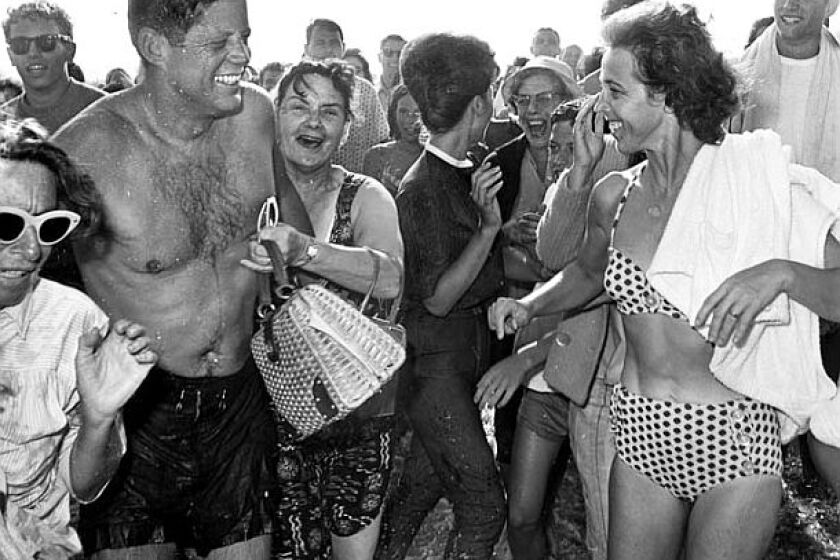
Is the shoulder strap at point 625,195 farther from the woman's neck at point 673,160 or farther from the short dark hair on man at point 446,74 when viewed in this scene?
the short dark hair on man at point 446,74

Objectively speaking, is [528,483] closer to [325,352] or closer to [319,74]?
[325,352]

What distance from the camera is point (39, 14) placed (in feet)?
18.3

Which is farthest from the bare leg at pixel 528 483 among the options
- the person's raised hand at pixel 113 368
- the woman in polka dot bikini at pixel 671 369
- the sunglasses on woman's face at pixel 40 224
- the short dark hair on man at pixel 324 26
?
the short dark hair on man at pixel 324 26

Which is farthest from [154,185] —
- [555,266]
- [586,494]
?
[586,494]

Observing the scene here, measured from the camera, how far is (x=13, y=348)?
9.00 feet

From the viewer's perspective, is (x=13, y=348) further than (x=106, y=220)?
No

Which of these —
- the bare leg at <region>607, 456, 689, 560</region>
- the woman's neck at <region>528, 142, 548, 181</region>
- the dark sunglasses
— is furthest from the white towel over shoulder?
the dark sunglasses

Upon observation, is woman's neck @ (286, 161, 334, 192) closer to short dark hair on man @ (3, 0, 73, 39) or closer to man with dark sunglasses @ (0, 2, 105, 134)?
man with dark sunglasses @ (0, 2, 105, 134)

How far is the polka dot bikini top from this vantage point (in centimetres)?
327

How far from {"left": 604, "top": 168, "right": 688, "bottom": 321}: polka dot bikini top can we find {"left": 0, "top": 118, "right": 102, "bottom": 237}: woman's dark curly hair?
1.53 m

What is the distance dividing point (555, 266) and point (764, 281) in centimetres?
122

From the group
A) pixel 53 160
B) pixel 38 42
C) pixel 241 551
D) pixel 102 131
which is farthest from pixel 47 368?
pixel 38 42

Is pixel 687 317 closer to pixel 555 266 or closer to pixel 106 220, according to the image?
pixel 555 266

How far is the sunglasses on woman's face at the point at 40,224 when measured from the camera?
2623mm
